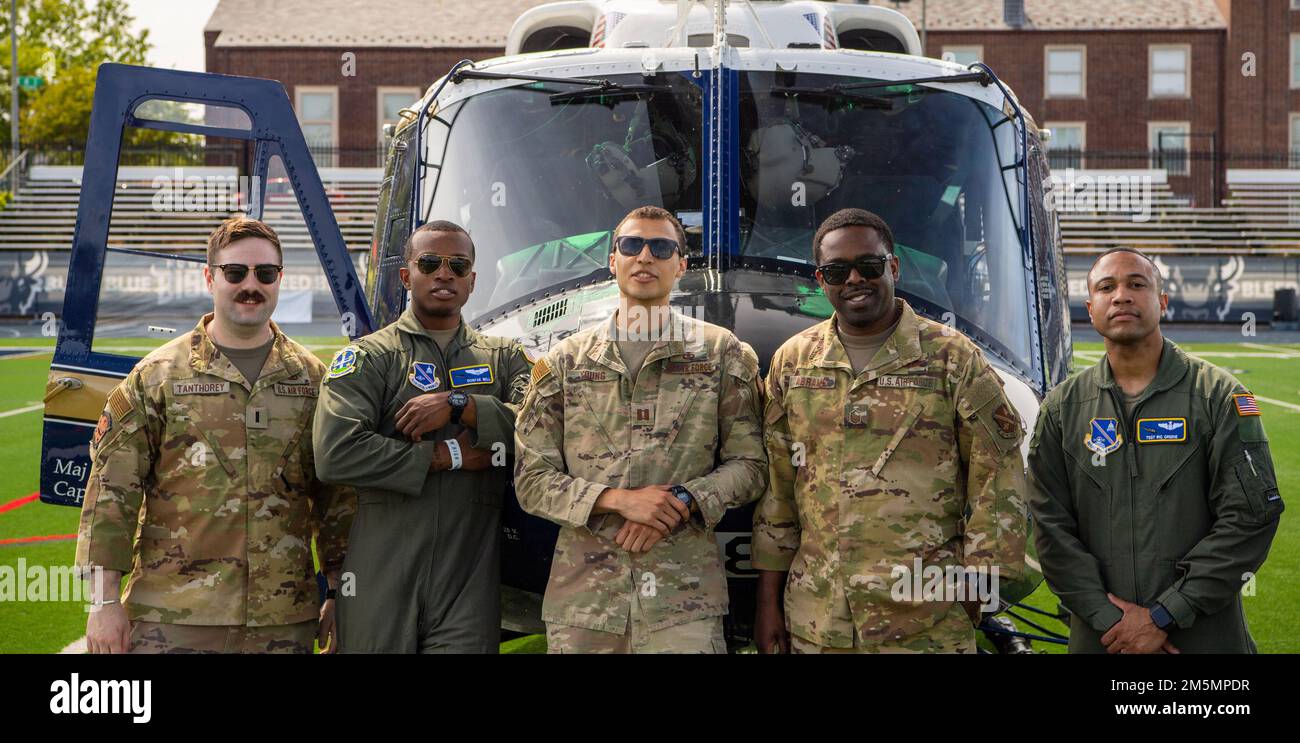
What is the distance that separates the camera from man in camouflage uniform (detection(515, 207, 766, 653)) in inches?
141

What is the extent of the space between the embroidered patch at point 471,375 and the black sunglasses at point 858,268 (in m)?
1.12

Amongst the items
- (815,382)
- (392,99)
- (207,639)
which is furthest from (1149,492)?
(392,99)

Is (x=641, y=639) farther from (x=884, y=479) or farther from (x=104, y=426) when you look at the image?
(x=104, y=426)

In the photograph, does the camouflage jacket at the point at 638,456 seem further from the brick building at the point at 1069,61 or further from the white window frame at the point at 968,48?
the white window frame at the point at 968,48

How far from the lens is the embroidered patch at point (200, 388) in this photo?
386 cm

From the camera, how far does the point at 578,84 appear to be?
535cm

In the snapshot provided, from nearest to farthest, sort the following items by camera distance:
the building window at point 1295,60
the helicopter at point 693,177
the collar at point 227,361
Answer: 1. the collar at point 227,361
2. the helicopter at point 693,177
3. the building window at point 1295,60

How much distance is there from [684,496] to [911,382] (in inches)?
29.2

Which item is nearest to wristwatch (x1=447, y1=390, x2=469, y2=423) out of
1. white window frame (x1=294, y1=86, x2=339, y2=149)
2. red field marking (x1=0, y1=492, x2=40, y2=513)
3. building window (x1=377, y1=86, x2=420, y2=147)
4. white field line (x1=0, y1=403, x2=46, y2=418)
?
red field marking (x1=0, y1=492, x2=40, y2=513)

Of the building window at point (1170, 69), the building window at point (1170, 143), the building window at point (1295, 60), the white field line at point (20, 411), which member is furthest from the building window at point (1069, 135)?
the white field line at point (20, 411)

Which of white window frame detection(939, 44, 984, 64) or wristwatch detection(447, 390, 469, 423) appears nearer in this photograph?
wristwatch detection(447, 390, 469, 423)

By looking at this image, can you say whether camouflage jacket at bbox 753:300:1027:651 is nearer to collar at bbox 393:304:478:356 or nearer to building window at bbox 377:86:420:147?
collar at bbox 393:304:478:356

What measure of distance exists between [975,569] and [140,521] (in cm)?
253

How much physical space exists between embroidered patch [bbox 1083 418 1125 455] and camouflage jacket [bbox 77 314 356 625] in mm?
2396
